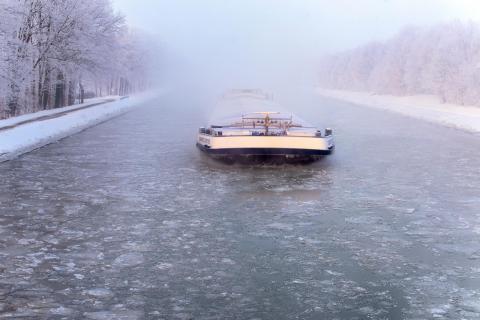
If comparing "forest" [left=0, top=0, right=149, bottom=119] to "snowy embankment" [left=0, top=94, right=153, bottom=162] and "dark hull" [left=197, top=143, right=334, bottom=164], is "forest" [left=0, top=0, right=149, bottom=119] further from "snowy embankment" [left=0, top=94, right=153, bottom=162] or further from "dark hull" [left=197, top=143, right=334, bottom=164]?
"dark hull" [left=197, top=143, right=334, bottom=164]

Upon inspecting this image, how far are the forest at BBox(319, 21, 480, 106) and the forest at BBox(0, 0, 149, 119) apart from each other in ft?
106

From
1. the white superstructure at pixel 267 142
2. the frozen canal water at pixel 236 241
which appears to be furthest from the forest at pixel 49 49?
the frozen canal water at pixel 236 241

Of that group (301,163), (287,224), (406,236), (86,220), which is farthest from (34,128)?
(406,236)

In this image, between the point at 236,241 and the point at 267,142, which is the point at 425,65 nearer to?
the point at 267,142

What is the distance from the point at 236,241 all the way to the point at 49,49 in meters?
29.0

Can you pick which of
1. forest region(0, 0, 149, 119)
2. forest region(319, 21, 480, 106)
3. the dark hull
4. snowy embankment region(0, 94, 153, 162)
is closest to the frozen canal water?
the dark hull

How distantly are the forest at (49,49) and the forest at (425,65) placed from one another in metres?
32.3

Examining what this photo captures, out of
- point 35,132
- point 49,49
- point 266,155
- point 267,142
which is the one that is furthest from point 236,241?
point 49,49

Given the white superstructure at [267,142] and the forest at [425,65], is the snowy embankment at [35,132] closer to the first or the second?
the white superstructure at [267,142]

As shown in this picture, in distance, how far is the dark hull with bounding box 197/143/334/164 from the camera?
14109mm

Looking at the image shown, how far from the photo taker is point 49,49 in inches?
1294

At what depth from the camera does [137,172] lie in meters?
12.8

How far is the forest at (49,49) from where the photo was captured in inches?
1117

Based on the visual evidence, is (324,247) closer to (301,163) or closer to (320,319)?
(320,319)
